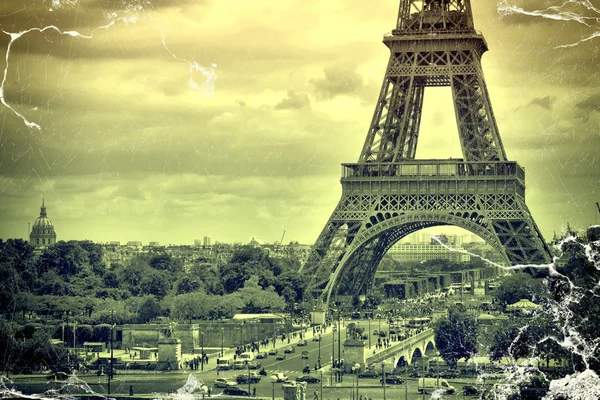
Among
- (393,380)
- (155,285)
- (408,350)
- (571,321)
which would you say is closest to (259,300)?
(155,285)

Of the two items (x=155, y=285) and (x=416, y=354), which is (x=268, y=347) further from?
(x=155, y=285)

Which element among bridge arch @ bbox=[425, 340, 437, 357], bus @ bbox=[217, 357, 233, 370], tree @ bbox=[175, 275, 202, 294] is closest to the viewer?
bus @ bbox=[217, 357, 233, 370]

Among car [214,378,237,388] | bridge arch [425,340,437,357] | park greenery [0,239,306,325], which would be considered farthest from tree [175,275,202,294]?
car [214,378,237,388]

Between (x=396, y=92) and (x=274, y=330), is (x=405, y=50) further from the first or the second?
(x=274, y=330)

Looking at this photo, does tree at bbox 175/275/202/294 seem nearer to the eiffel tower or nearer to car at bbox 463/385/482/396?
the eiffel tower

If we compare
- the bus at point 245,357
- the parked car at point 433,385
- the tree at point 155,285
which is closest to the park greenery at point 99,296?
the tree at point 155,285

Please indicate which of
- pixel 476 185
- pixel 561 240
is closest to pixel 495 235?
pixel 476 185
